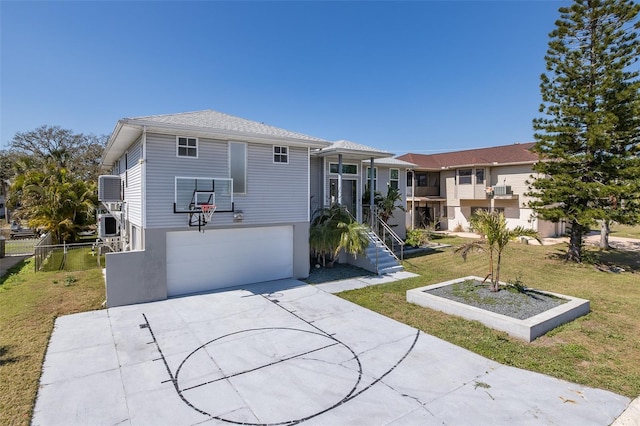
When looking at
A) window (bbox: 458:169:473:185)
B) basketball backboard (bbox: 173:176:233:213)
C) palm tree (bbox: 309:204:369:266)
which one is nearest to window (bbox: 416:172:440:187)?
window (bbox: 458:169:473:185)

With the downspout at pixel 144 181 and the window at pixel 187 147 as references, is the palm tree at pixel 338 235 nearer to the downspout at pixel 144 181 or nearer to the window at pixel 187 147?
the window at pixel 187 147

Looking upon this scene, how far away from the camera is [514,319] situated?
22.6ft

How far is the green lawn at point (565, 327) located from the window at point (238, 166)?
15.1 ft

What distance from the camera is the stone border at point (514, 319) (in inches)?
260

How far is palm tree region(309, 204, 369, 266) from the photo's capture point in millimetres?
11555

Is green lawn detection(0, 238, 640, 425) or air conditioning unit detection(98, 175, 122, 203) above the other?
air conditioning unit detection(98, 175, 122, 203)

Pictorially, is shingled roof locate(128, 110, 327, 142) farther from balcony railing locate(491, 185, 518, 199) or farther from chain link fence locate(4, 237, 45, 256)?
balcony railing locate(491, 185, 518, 199)

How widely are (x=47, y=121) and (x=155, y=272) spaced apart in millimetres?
38584

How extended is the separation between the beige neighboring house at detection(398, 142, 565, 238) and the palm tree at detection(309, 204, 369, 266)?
43.8 ft

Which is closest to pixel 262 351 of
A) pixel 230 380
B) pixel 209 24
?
pixel 230 380

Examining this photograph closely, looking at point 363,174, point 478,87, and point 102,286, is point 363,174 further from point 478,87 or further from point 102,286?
point 102,286

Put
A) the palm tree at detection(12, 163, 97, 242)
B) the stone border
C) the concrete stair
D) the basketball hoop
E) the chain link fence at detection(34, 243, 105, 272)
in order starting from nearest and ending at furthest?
1. the stone border
2. the basketball hoop
3. the concrete stair
4. the chain link fence at detection(34, 243, 105, 272)
5. the palm tree at detection(12, 163, 97, 242)

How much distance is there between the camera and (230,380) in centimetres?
506

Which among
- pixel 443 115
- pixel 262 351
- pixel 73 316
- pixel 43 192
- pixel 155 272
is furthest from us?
pixel 443 115
